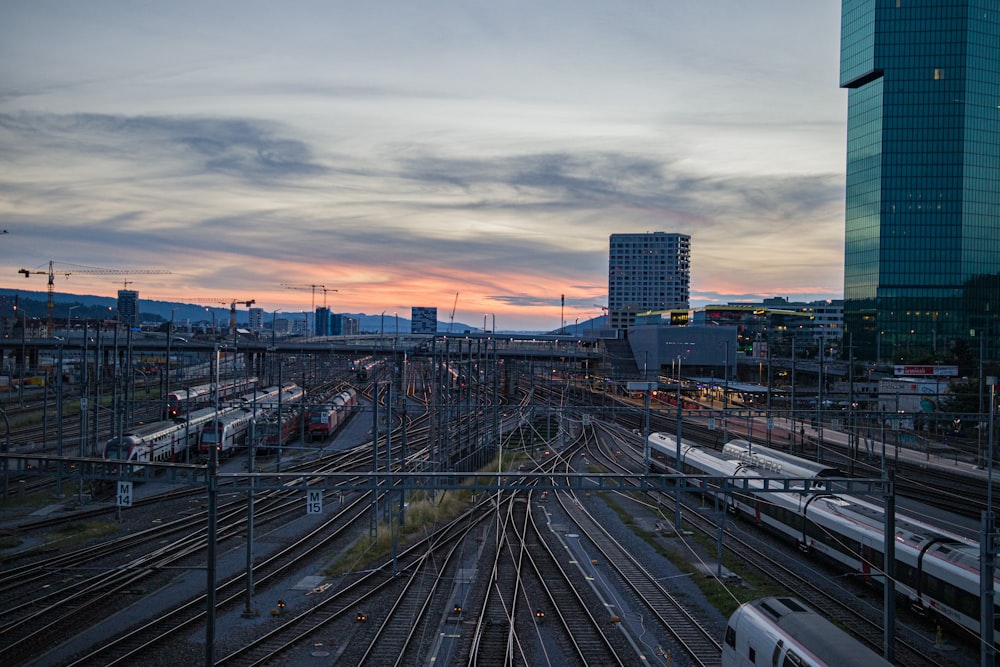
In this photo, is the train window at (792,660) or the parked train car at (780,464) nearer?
the train window at (792,660)

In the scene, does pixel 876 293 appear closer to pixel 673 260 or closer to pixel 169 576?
pixel 169 576

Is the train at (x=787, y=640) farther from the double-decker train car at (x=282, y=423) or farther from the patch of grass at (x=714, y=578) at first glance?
the double-decker train car at (x=282, y=423)

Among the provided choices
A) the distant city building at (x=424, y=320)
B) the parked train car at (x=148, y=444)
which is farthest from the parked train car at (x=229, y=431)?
the distant city building at (x=424, y=320)

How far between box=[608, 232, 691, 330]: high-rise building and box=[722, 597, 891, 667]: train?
606 feet

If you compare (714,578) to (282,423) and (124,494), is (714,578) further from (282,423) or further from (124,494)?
(282,423)

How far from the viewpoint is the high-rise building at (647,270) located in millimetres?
195500

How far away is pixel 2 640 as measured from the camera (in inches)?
512

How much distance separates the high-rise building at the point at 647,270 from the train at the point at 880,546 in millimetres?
176131

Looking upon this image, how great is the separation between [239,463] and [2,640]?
21.1 metres

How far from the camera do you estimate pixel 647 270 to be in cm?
19625

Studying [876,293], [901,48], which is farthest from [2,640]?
[901,48]

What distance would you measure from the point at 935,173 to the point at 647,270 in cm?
12094

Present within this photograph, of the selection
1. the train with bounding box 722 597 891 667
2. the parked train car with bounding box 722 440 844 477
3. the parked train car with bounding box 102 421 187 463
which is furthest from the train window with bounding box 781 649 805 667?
the parked train car with bounding box 102 421 187 463

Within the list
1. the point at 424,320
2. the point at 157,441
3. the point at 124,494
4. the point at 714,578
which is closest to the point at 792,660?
the point at 714,578
